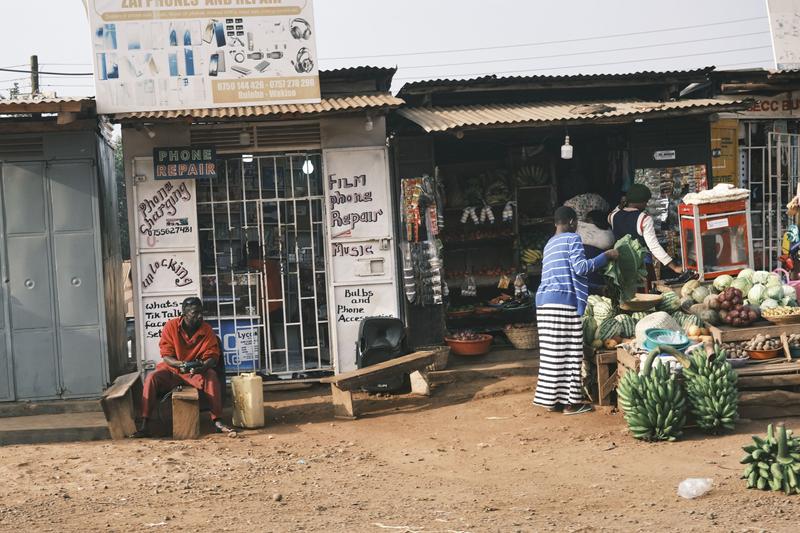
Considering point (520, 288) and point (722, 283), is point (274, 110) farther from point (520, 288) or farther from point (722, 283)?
point (722, 283)

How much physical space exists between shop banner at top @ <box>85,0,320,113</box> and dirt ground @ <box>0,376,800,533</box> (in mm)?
3651

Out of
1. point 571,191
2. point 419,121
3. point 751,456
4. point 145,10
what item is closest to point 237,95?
point 145,10

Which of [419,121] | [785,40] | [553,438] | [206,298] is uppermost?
[785,40]

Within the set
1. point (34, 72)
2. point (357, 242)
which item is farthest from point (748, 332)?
point (34, 72)

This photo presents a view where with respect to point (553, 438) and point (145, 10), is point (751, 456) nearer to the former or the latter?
point (553, 438)

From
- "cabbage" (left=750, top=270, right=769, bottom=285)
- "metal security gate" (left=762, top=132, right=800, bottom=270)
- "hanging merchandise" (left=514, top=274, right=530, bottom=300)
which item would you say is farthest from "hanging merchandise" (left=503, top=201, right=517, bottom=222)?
"metal security gate" (left=762, top=132, right=800, bottom=270)

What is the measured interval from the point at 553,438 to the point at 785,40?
7.33 m

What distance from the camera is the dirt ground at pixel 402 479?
19.9 feet

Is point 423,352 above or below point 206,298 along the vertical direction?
below

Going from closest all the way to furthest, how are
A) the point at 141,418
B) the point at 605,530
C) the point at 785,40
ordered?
the point at 605,530, the point at 141,418, the point at 785,40

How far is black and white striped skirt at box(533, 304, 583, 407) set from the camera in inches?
360

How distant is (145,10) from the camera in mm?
10438

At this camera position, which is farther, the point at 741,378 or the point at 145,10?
the point at 145,10

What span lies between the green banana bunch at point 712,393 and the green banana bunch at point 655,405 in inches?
4.9
